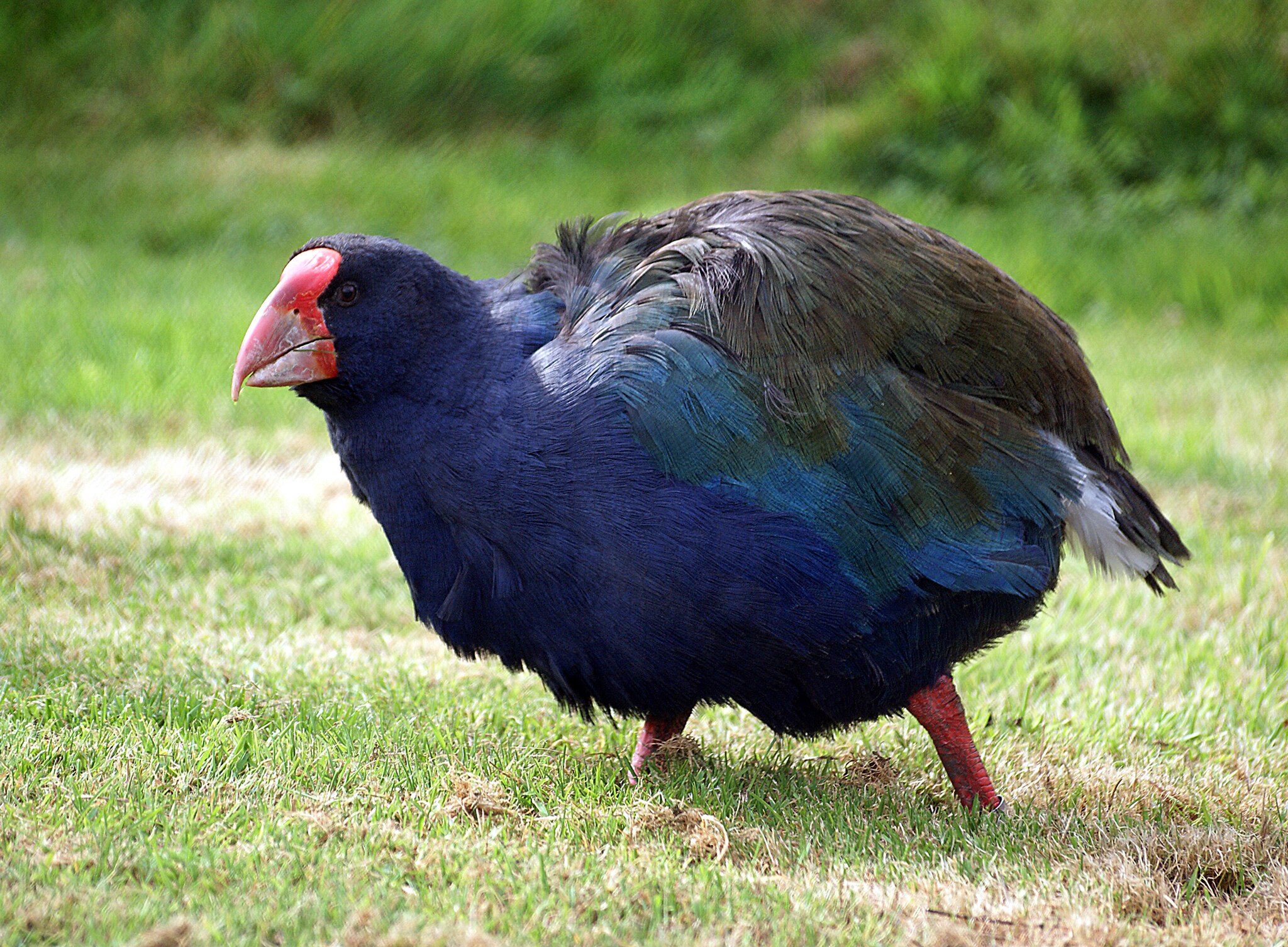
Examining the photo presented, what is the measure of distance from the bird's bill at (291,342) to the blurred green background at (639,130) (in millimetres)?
4164

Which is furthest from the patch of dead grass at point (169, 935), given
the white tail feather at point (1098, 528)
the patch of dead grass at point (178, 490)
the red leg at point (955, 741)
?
the patch of dead grass at point (178, 490)

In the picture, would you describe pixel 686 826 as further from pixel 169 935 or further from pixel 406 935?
pixel 169 935

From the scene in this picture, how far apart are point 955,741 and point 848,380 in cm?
79

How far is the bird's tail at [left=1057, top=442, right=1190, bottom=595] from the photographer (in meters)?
2.88

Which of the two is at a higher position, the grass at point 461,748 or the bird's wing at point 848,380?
the bird's wing at point 848,380

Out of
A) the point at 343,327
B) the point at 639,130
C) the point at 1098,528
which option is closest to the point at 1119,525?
the point at 1098,528

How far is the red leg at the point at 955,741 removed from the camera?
9.25 feet

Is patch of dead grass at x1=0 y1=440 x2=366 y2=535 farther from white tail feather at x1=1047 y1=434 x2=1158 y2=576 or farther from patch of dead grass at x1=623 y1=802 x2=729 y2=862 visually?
white tail feather at x1=1047 y1=434 x2=1158 y2=576

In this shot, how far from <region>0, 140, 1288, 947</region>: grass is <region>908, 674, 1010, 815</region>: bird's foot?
0.30 ft

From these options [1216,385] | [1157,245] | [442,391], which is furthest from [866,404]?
[1157,245]

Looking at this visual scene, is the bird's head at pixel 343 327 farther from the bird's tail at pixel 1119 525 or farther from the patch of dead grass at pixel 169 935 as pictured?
the bird's tail at pixel 1119 525

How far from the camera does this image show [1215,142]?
26.0 feet

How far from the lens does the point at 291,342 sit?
2678mm

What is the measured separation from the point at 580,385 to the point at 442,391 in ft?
0.90
